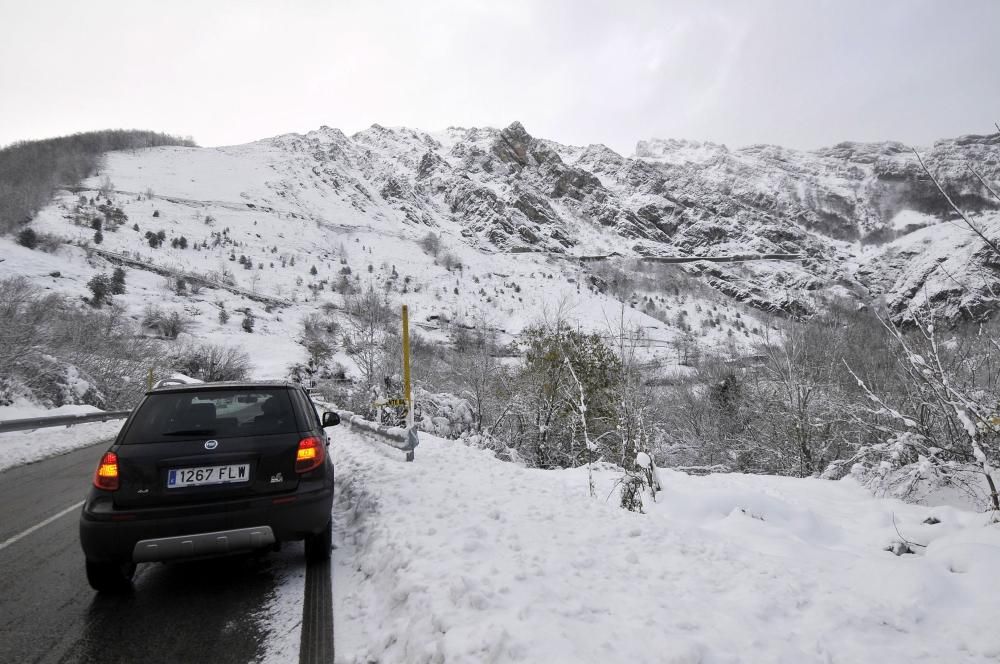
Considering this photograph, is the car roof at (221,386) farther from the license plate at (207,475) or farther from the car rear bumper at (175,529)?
the car rear bumper at (175,529)

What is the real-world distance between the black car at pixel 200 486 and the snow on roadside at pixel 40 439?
919 cm

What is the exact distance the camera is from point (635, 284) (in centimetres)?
12425

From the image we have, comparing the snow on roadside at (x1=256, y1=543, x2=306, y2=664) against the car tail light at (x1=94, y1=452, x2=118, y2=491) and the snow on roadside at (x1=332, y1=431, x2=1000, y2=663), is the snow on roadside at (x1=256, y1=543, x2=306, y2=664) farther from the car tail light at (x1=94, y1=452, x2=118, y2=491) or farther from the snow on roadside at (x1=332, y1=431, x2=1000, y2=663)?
the car tail light at (x1=94, y1=452, x2=118, y2=491)

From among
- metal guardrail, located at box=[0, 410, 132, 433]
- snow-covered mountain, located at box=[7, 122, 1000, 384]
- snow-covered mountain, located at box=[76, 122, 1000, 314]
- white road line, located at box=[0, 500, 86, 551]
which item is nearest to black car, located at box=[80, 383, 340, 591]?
white road line, located at box=[0, 500, 86, 551]

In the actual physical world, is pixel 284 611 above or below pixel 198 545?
below

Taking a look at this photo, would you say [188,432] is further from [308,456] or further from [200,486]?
[308,456]

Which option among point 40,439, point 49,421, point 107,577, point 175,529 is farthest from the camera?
point 49,421

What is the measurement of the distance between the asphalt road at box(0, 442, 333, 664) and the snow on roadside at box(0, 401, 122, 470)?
7637 millimetres

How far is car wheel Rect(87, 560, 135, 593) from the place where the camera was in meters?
3.53

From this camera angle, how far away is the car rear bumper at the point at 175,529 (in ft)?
10.7

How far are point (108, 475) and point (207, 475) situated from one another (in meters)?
0.65

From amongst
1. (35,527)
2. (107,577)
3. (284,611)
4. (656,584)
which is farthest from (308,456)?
(35,527)

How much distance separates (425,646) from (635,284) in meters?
128

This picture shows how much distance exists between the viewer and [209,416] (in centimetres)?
384
